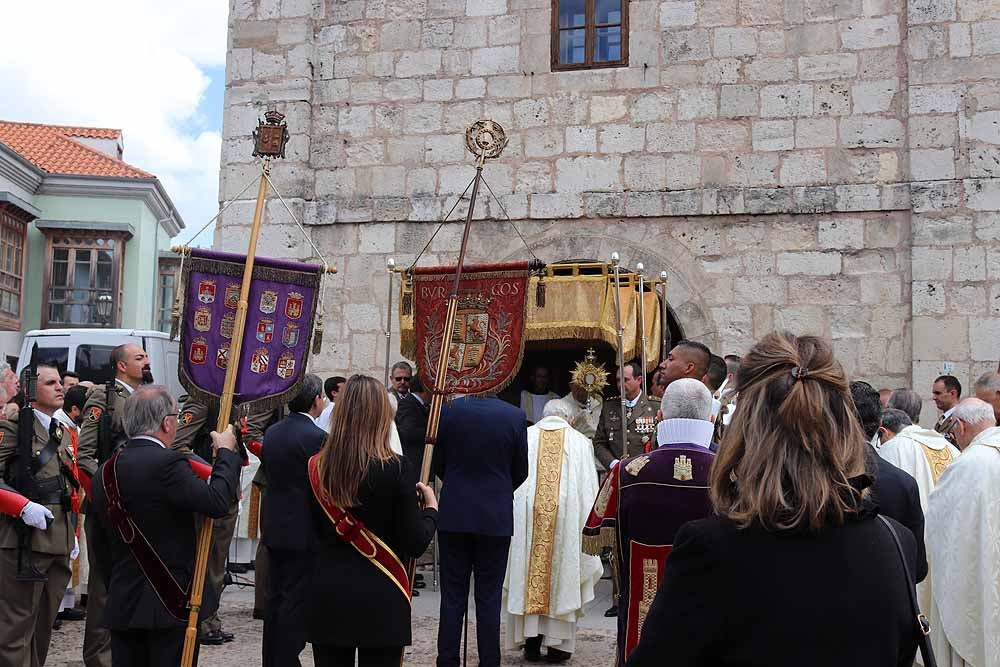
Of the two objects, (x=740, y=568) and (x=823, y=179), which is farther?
(x=823, y=179)

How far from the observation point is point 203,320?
603 centimetres

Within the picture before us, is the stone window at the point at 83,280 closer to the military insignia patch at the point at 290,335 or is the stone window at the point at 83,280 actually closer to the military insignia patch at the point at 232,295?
the military insignia patch at the point at 232,295

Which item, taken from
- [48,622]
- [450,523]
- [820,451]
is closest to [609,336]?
[450,523]

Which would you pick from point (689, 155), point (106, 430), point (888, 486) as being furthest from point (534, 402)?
point (888, 486)

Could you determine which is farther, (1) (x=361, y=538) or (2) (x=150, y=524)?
(2) (x=150, y=524)

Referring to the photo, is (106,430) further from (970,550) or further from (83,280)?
(83,280)

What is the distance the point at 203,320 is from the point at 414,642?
243 centimetres

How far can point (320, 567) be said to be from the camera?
3.88 metres

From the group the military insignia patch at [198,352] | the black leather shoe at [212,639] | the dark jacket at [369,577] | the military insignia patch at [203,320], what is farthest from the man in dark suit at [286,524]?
the black leather shoe at [212,639]

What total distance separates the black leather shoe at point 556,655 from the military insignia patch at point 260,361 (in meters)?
2.46

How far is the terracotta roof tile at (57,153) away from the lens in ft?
93.8

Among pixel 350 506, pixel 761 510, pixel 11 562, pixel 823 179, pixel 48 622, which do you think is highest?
pixel 823 179

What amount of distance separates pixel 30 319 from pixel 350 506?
26396 mm

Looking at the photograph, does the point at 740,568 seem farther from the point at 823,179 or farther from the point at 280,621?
the point at 823,179
